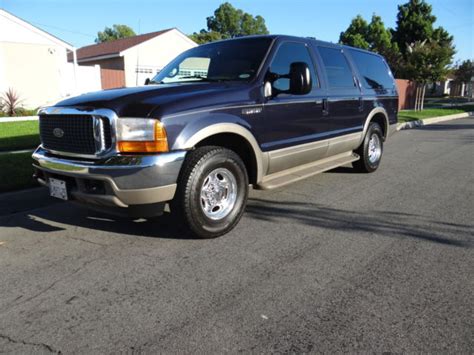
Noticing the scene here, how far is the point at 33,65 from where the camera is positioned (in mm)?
18984

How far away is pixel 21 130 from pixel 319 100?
30.0 feet

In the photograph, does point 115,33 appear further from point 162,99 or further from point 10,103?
point 162,99

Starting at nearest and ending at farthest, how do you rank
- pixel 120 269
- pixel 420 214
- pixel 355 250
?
pixel 120 269
pixel 355 250
pixel 420 214

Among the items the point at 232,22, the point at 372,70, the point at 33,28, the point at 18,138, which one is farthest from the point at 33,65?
the point at 232,22

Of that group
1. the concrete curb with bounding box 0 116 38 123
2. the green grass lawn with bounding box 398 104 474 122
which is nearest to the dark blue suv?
the concrete curb with bounding box 0 116 38 123

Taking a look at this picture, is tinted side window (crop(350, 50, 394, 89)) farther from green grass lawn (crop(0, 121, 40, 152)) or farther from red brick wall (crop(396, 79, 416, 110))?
red brick wall (crop(396, 79, 416, 110))

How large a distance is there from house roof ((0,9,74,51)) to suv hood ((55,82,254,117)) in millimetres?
17708

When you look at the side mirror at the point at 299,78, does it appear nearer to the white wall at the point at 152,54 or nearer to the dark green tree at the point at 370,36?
the white wall at the point at 152,54

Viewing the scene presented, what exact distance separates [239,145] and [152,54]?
22889mm

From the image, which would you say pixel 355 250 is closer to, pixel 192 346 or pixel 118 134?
pixel 192 346

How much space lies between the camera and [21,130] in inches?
447

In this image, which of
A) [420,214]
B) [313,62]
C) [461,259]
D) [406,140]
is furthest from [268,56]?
[406,140]

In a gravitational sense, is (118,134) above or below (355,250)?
above

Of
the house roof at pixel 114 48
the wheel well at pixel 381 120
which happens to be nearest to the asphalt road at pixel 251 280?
the wheel well at pixel 381 120
